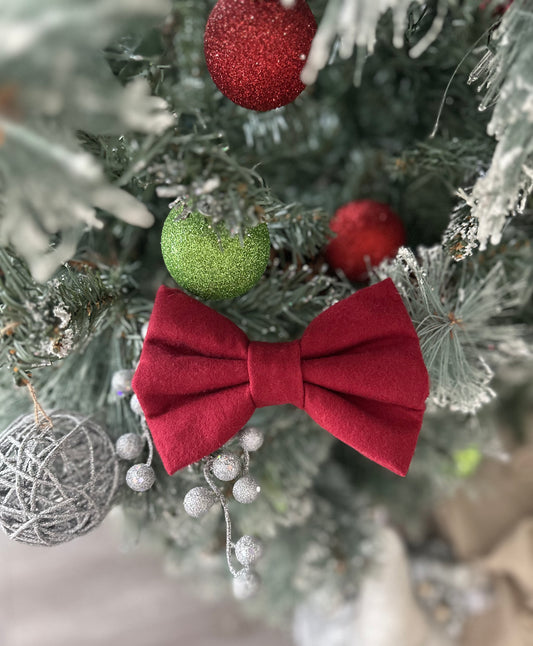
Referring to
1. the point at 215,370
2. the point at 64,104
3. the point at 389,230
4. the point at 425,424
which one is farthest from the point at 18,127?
the point at 425,424

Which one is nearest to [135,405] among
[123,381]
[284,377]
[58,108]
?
[123,381]

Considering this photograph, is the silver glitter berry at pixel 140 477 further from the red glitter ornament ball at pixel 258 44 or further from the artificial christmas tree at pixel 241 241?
the red glitter ornament ball at pixel 258 44

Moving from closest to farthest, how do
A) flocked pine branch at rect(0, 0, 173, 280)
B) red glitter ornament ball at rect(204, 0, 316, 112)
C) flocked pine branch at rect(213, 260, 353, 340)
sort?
1. flocked pine branch at rect(0, 0, 173, 280)
2. red glitter ornament ball at rect(204, 0, 316, 112)
3. flocked pine branch at rect(213, 260, 353, 340)

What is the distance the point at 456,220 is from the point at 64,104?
25 centimetres

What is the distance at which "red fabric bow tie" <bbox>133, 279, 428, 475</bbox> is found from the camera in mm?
348

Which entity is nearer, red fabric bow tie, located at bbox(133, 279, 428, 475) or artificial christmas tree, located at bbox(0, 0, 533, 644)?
artificial christmas tree, located at bbox(0, 0, 533, 644)

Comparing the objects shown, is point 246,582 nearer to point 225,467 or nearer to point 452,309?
point 225,467

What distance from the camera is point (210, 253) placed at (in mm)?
337

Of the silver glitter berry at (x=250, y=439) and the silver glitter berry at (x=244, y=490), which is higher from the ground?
the silver glitter berry at (x=250, y=439)

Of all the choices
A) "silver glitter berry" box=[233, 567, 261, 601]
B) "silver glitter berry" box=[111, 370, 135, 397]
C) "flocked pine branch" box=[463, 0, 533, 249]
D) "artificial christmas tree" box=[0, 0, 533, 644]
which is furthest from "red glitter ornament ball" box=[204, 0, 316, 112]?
"silver glitter berry" box=[233, 567, 261, 601]

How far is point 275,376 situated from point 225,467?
0.07 m

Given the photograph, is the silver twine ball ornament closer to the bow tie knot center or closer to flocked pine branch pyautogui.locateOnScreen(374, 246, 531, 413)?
the bow tie knot center

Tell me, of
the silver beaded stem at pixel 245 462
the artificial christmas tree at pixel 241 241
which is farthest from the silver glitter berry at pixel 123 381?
the silver beaded stem at pixel 245 462

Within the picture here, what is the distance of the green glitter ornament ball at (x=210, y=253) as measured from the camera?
336 mm
